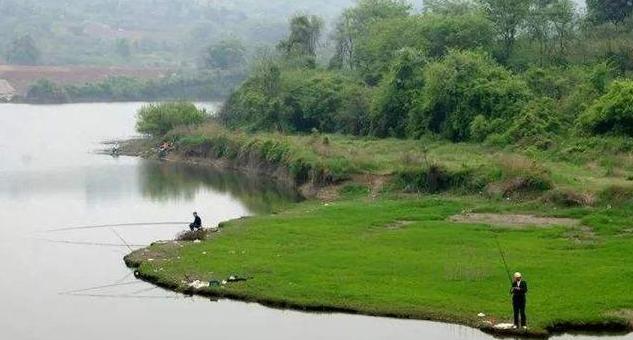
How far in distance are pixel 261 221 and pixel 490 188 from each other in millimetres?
12600

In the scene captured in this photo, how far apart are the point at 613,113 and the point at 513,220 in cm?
1718

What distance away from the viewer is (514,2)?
282ft

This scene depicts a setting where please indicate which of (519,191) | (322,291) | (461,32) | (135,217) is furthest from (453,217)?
(461,32)

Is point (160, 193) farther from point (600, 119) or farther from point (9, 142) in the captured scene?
point (9, 142)

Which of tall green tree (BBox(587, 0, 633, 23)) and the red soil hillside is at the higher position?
tall green tree (BBox(587, 0, 633, 23))

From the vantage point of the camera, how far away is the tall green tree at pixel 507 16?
8588 centimetres

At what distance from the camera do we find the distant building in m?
172

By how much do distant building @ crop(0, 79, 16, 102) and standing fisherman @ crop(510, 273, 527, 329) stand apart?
152 m

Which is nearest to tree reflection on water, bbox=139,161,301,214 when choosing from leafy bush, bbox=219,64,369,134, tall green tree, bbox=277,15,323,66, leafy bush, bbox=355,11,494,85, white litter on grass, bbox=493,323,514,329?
leafy bush, bbox=219,64,369,134

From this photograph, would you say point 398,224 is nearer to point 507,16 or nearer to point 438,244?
point 438,244

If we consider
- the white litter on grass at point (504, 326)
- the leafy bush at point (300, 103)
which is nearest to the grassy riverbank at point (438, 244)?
the white litter on grass at point (504, 326)

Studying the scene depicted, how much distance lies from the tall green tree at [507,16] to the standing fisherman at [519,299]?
56.4m

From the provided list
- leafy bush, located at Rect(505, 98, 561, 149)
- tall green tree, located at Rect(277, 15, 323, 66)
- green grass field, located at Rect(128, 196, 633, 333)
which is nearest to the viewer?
green grass field, located at Rect(128, 196, 633, 333)

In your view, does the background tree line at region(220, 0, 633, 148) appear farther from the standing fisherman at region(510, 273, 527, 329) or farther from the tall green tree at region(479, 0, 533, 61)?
the standing fisherman at region(510, 273, 527, 329)
